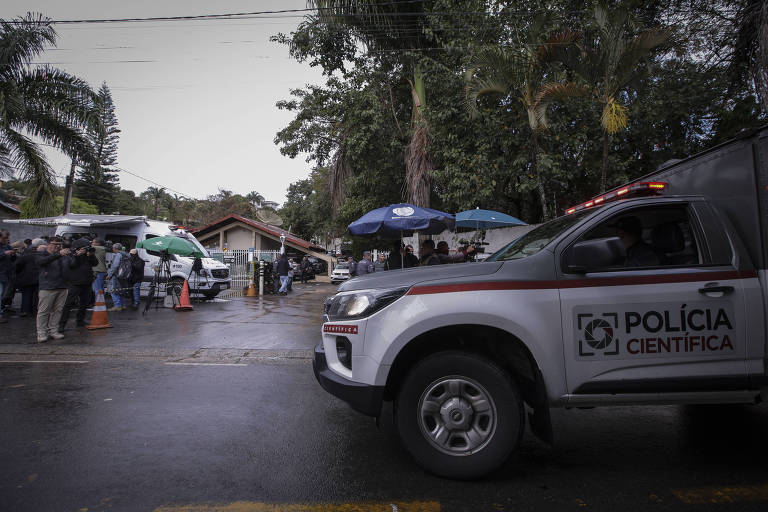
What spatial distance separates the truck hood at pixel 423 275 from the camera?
3.14 meters

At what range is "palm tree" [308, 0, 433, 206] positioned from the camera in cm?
1420

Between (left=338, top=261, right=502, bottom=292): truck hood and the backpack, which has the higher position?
the backpack

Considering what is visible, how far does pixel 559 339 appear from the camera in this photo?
3.01m

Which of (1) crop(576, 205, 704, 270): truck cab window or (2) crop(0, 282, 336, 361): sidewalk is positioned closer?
(1) crop(576, 205, 704, 270): truck cab window

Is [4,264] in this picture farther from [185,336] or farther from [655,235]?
[655,235]

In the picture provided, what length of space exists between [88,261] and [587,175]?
14137 millimetres

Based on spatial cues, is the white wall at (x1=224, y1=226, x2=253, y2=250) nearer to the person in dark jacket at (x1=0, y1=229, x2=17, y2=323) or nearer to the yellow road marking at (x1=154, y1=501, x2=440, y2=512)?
the person in dark jacket at (x1=0, y1=229, x2=17, y2=323)

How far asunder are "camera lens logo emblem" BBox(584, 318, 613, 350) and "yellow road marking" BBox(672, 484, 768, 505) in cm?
98

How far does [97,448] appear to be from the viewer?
3533mm

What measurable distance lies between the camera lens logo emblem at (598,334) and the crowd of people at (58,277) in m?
8.59

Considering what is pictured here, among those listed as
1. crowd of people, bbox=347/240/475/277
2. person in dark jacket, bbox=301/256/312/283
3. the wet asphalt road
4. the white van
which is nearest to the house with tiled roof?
person in dark jacket, bbox=301/256/312/283

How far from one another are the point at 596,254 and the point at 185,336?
7.89 metres

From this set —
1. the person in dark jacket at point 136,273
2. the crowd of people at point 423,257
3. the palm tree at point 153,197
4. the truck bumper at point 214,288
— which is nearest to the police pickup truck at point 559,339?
the crowd of people at point 423,257

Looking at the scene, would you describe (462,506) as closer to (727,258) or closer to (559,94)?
(727,258)
